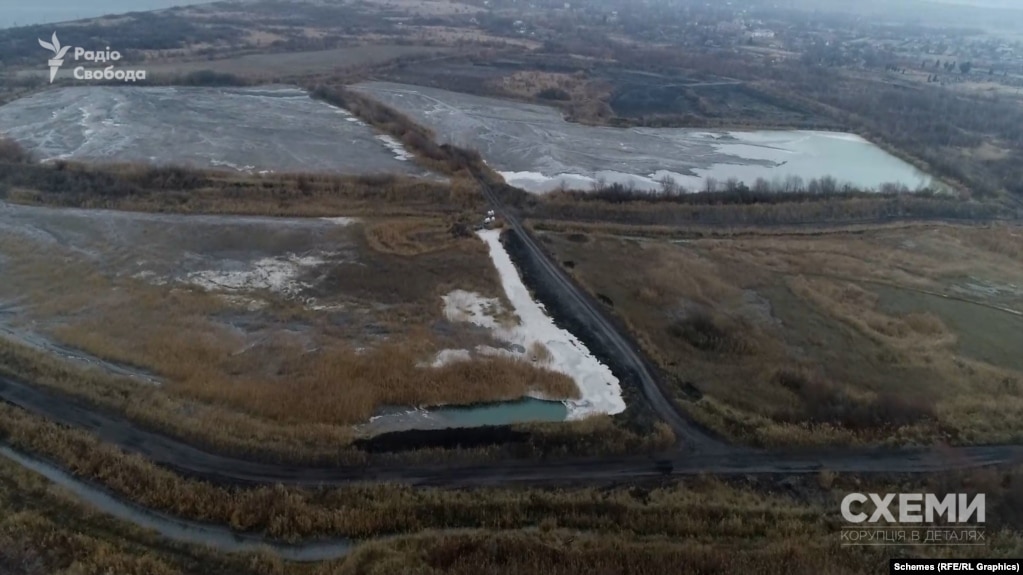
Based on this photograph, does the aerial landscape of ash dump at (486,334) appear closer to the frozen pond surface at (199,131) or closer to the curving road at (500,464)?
the curving road at (500,464)

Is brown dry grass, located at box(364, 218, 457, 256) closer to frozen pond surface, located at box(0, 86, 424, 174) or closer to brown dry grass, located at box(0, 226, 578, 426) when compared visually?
brown dry grass, located at box(0, 226, 578, 426)

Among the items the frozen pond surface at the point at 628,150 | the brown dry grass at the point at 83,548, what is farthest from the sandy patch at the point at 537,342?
the frozen pond surface at the point at 628,150

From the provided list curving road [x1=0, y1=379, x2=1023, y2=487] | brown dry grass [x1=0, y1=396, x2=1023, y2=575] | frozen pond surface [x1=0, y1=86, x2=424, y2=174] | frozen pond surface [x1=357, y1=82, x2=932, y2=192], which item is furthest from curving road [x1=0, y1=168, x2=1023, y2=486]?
frozen pond surface [x1=357, y1=82, x2=932, y2=192]

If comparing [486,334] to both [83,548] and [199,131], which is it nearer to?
[83,548]

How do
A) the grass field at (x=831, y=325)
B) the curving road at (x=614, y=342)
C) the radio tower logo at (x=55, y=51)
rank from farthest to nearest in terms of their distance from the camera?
1. the radio tower logo at (x=55, y=51)
2. the grass field at (x=831, y=325)
3. the curving road at (x=614, y=342)

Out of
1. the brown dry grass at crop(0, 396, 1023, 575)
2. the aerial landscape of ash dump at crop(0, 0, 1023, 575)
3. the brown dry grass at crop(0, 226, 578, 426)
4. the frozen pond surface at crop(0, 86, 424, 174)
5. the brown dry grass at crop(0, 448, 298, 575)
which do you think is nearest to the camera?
the brown dry grass at crop(0, 448, 298, 575)

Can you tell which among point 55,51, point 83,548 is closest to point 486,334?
point 83,548
